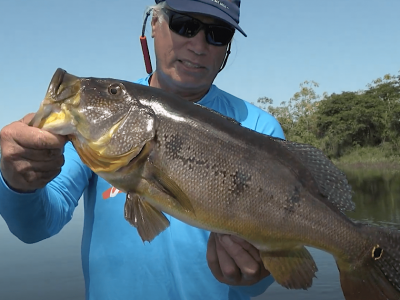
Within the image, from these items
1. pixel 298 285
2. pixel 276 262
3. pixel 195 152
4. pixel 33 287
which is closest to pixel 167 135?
pixel 195 152

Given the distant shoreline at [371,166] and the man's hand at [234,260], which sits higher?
the distant shoreline at [371,166]

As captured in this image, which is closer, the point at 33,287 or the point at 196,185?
the point at 196,185

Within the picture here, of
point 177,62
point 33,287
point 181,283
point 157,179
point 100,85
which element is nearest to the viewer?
point 157,179

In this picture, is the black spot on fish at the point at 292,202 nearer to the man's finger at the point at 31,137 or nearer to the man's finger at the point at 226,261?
the man's finger at the point at 226,261

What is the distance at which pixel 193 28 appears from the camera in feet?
11.5

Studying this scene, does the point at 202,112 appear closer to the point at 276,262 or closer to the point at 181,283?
the point at 276,262

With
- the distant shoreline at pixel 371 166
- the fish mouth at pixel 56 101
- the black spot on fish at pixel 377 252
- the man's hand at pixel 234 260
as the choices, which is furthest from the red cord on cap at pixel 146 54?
the distant shoreline at pixel 371 166

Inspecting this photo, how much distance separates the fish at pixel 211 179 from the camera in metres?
2.38

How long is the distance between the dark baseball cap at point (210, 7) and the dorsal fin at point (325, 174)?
1.31 metres

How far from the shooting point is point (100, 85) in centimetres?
255

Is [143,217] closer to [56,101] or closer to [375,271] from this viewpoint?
[56,101]

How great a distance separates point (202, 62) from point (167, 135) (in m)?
1.34

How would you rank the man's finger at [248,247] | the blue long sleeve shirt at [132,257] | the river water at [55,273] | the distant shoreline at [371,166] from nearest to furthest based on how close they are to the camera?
the man's finger at [248,247], the blue long sleeve shirt at [132,257], the river water at [55,273], the distant shoreline at [371,166]

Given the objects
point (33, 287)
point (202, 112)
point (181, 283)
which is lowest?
point (33, 287)
